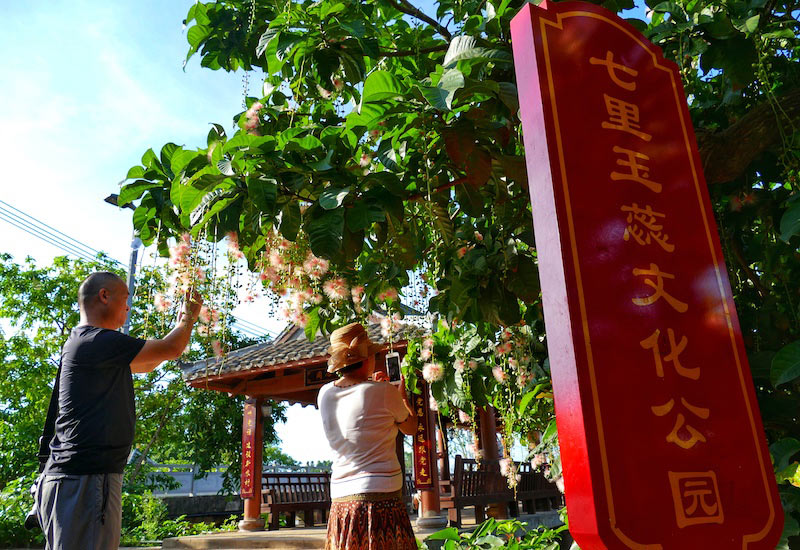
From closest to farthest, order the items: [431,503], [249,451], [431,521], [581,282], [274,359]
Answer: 1. [581,282]
2. [431,521]
3. [431,503]
4. [274,359]
5. [249,451]

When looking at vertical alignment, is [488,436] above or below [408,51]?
→ below

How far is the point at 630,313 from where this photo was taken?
153 cm

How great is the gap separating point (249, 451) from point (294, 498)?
118 centimetres

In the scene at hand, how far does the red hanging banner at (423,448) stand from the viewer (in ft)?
24.7

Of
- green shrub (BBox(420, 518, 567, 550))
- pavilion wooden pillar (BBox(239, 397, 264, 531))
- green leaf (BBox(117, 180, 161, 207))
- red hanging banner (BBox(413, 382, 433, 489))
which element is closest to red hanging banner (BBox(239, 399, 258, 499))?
pavilion wooden pillar (BBox(239, 397, 264, 531))

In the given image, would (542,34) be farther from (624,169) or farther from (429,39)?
(429,39)

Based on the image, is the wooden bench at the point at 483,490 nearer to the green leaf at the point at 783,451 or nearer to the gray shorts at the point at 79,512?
the green leaf at the point at 783,451

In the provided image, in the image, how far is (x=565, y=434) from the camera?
4.71ft

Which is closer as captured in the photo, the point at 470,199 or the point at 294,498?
the point at 470,199

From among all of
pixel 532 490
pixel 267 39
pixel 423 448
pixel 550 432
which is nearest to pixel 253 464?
pixel 423 448

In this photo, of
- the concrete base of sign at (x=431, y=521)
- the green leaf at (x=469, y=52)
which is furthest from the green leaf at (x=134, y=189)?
the concrete base of sign at (x=431, y=521)

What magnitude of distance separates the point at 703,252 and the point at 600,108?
53 cm

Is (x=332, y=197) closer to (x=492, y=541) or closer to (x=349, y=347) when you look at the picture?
(x=349, y=347)

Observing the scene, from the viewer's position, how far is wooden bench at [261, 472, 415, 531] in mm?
9602
